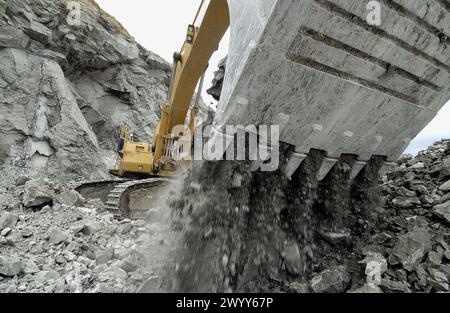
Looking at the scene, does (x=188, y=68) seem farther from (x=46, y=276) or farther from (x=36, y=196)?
(x=46, y=276)

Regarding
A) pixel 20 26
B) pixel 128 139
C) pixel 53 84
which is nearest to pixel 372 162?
pixel 128 139

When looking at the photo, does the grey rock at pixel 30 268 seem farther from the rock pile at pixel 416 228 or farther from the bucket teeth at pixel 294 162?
the rock pile at pixel 416 228

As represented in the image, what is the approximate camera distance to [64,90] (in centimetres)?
1217

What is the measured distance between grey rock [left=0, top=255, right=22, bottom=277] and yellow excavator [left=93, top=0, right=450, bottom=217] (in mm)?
1677

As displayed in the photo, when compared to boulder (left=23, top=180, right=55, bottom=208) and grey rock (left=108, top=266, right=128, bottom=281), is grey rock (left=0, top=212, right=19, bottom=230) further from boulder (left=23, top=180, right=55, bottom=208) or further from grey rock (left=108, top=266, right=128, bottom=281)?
grey rock (left=108, top=266, right=128, bottom=281)

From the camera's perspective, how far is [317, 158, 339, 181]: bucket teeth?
2.34 metres

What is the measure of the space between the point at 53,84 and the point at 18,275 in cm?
1158

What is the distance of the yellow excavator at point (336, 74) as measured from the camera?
5.66 ft

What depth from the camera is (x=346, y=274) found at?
6.77 ft

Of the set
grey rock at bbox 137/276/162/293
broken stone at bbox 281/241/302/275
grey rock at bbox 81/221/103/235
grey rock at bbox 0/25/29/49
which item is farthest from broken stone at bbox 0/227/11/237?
grey rock at bbox 0/25/29/49

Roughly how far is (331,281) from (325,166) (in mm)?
827

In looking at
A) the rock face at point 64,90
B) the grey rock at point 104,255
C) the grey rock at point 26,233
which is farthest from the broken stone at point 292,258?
the rock face at point 64,90

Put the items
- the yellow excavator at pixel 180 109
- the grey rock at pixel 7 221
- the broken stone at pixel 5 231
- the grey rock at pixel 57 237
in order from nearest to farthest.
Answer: the grey rock at pixel 57 237 → the broken stone at pixel 5 231 → the grey rock at pixel 7 221 → the yellow excavator at pixel 180 109

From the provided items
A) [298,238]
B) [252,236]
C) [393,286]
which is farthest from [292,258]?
[393,286]
